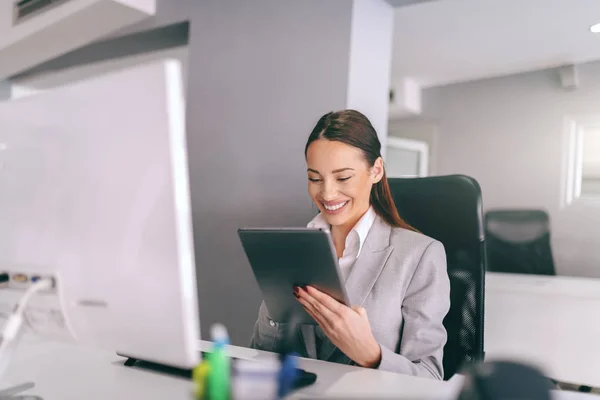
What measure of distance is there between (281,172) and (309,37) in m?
0.55

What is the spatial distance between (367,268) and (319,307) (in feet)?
0.99

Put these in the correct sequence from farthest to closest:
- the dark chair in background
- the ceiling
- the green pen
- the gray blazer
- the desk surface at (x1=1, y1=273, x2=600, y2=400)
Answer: the dark chair in background
the ceiling
the gray blazer
the desk surface at (x1=1, y1=273, x2=600, y2=400)
the green pen

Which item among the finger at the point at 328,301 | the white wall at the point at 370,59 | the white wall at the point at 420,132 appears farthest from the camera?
the white wall at the point at 420,132

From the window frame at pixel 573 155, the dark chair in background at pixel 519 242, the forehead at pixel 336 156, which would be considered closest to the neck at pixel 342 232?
the forehead at pixel 336 156

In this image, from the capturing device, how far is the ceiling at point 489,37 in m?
2.53

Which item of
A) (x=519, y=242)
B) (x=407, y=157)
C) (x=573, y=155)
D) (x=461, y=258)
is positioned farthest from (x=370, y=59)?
(x=573, y=155)

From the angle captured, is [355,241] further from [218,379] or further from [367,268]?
[218,379]

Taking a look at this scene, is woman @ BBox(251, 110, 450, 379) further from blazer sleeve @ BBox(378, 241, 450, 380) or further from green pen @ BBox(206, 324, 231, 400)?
green pen @ BBox(206, 324, 231, 400)

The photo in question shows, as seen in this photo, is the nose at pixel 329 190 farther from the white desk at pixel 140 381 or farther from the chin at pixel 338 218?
the white desk at pixel 140 381

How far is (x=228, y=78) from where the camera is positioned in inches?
82.9

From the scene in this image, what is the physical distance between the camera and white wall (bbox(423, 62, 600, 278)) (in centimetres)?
355

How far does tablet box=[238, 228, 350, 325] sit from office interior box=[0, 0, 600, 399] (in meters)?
0.17

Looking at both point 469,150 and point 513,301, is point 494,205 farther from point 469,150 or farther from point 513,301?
point 513,301

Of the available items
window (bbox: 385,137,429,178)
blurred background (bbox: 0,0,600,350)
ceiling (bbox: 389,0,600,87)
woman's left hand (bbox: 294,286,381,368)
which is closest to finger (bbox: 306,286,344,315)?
woman's left hand (bbox: 294,286,381,368)
